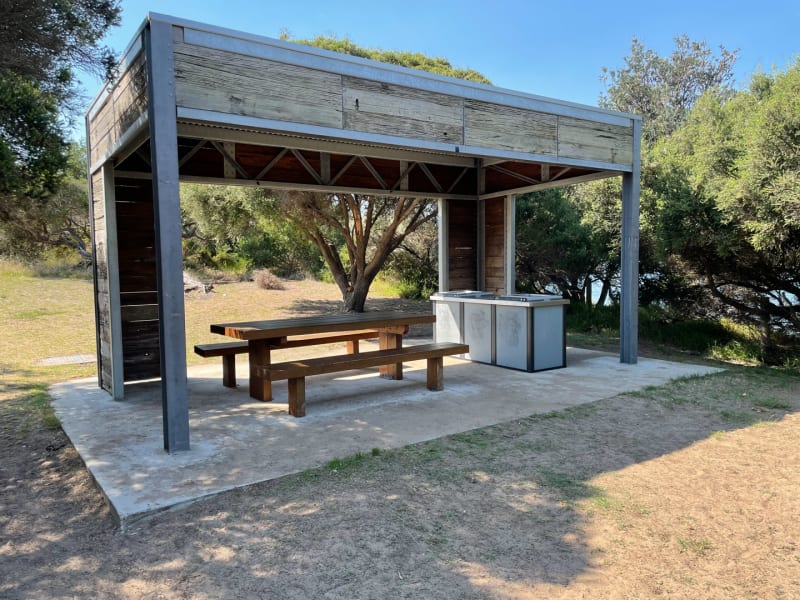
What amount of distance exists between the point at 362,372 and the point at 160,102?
430 cm

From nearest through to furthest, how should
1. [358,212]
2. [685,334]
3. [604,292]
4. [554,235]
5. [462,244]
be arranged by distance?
[462,244], [685,334], [358,212], [554,235], [604,292]

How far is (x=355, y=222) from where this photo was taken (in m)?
12.8

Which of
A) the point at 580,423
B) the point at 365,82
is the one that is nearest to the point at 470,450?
the point at 580,423

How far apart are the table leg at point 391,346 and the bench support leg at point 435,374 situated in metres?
0.67

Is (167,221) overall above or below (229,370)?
above

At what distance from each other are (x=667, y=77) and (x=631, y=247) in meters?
21.0

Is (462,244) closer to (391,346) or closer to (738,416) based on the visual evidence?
(391,346)

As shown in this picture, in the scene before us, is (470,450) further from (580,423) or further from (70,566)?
(70,566)

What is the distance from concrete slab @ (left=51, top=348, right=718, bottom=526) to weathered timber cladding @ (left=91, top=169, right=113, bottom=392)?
1.04 feet

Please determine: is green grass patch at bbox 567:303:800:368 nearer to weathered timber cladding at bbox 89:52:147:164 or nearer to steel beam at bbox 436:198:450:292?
steel beam at bbox 436:198:450:292

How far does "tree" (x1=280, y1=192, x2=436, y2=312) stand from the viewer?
12.3 meters

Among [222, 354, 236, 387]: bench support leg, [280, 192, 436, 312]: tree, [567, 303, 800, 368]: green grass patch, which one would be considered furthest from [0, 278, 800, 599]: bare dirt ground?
[280, 192, 436, 312]: tree

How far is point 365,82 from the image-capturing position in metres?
4.86

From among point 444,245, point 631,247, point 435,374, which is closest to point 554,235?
point 444,245
